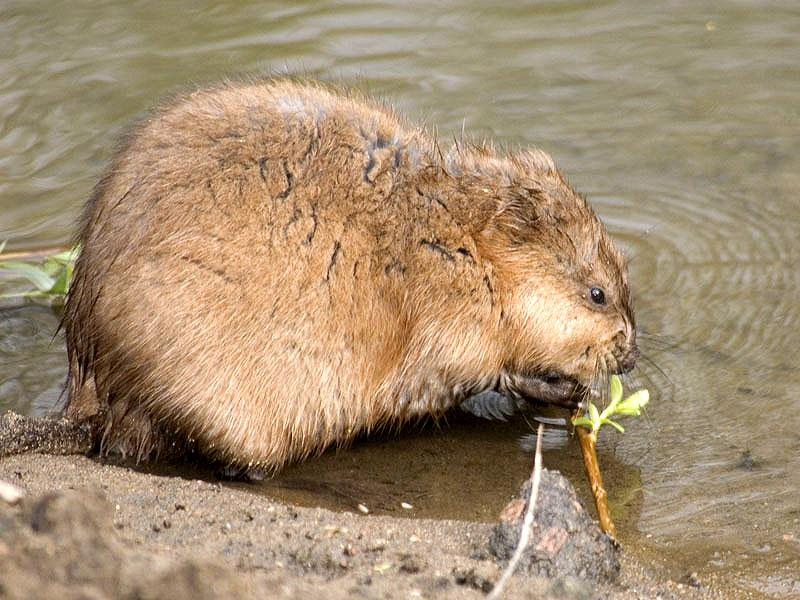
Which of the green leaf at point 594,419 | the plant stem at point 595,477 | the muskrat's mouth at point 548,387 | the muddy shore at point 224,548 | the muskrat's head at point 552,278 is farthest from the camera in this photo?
the muskrat's mouth at point 548,387

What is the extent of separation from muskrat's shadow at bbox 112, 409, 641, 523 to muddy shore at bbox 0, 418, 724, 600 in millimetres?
195

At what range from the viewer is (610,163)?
6348 mm

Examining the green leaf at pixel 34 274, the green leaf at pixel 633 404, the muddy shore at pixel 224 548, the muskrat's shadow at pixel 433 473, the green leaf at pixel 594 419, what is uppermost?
the muddy shore at pixel 224 548

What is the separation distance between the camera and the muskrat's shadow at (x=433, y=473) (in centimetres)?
413

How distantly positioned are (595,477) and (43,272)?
2.59 m

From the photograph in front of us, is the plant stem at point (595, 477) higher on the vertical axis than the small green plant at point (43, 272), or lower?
lower

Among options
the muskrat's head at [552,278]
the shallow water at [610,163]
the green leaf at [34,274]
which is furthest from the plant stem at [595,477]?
the green leaf at [34,274]

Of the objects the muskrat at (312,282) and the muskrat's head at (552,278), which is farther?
the muskrat's head at (552,278)

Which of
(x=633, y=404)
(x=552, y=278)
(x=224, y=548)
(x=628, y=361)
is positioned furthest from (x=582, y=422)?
(x=224, y=548)

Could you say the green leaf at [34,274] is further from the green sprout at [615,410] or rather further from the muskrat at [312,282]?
the green sprout at [615,410]

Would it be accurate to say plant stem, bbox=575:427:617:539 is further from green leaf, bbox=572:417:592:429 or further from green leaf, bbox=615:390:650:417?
green leaf, bbox=615:390:650:417

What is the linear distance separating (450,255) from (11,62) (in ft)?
14.0

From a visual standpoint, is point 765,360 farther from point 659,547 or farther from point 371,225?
point 371,225

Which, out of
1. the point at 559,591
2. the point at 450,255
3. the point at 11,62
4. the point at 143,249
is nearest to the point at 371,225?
the point at 450,255
